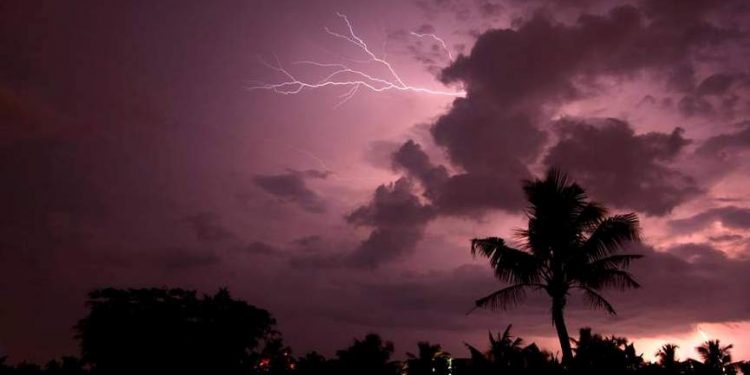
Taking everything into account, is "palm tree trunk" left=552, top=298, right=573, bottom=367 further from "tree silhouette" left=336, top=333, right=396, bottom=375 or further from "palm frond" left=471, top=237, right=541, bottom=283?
"tree silhouette" left=336, top=333, right=396, bottom=375

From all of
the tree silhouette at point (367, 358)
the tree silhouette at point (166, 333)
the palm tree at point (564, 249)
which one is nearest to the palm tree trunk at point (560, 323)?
the palm tree at point (564, 249)

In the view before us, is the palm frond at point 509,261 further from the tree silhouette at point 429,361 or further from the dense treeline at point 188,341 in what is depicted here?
the tree silhouette at point 429,361

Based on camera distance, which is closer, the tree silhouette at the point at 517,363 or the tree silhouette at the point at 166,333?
the tree silhouette at the point at 517,363

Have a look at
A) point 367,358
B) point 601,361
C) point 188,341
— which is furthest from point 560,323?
point 188,341

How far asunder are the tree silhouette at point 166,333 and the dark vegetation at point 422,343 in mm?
41

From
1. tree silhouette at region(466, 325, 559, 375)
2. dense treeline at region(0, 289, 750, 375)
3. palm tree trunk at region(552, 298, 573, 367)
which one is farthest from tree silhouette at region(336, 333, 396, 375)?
palm tree trunk at region(552, 298, 573, 367)

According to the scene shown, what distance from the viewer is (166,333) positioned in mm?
20703

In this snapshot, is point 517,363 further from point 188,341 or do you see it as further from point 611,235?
point 188,341

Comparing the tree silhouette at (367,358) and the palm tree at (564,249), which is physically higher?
the palm tree at (564,249)

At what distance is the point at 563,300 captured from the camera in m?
13.9

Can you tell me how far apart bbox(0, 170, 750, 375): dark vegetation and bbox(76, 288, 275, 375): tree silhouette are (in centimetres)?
4

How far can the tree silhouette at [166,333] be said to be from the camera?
20.3 metres

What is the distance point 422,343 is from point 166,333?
11653 millimetres

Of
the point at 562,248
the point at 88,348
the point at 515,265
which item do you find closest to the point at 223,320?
the point at 88,348
